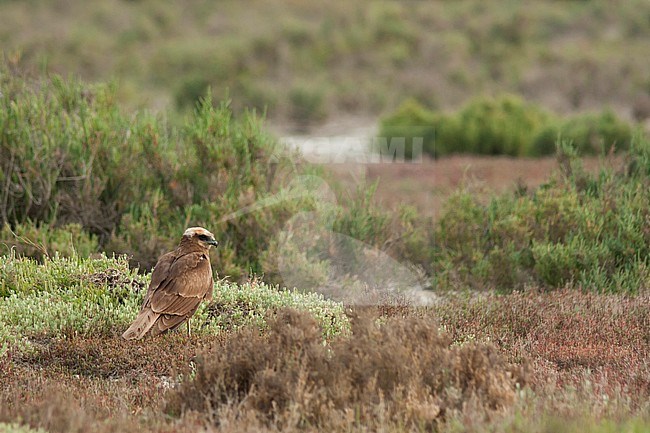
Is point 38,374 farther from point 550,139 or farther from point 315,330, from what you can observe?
point 550,139

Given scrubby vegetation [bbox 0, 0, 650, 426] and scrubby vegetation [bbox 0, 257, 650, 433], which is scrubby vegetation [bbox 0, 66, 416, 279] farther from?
scrubby vegetation [bbox 0, 257, 650, 433]

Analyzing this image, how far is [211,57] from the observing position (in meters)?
43.5

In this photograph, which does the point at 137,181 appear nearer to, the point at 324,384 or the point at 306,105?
the point at 324,384

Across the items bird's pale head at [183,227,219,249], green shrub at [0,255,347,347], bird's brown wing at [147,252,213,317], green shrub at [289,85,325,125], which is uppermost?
bird's pale head at [183,227,219,249]

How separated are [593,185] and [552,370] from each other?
487 centimetres

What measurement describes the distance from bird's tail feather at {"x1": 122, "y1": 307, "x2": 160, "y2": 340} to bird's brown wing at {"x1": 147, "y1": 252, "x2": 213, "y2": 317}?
1.7 inches

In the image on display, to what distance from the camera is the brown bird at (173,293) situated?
20.4 ft

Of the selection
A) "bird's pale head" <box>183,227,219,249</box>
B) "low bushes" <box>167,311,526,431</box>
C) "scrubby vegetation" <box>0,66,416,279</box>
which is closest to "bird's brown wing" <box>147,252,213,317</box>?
"bird's pale head" <box>183,227,219,249</box>

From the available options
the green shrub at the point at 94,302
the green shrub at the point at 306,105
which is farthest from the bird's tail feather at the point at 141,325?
the green shrub at the point at 306,105

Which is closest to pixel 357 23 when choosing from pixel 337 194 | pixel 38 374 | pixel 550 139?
pixel 550 139

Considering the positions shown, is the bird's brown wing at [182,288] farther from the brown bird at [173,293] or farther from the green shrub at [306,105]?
the green shrub at [306,105]

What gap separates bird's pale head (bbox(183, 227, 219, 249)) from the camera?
22.0 ft

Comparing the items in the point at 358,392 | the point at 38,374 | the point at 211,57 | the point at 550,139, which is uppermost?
the point at 358,392

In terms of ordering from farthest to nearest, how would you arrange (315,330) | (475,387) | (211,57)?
1. (211,57)
2. (315,330)
3. (475,387)
